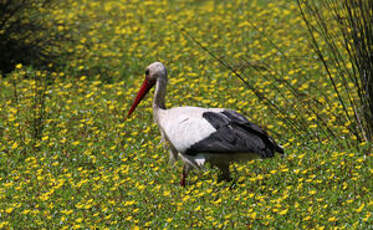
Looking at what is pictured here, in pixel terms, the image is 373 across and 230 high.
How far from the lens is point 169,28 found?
12.9m

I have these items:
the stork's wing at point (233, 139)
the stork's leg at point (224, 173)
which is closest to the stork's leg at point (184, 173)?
the stork's wing at point (233, 139)

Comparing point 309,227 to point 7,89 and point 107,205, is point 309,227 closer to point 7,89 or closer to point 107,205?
point 107,205

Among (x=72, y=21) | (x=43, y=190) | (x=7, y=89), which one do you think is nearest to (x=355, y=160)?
(x=43, y=190)

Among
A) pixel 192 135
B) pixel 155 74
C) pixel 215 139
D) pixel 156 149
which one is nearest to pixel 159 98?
pixel 155 74

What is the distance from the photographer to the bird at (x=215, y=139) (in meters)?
6.20

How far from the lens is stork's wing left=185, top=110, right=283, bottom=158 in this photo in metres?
6.16

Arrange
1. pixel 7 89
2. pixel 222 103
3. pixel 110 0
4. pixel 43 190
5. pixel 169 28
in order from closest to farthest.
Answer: pixel 43 190
pixel 222 103
pixel 7 89
pixel 169 28
pixel 110 0

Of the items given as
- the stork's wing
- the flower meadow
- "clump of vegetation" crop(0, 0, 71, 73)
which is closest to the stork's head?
the flower meadow

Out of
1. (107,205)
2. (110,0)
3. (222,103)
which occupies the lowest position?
(110,0)

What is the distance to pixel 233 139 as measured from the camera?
20.4ft

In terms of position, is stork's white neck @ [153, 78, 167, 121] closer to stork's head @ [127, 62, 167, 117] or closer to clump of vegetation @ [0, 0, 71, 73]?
stork's head @ [127, 62, 167, 117]

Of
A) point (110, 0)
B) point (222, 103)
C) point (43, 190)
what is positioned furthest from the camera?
point (110, 0)

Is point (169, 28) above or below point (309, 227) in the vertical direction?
below

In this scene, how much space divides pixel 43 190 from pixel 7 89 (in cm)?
350
